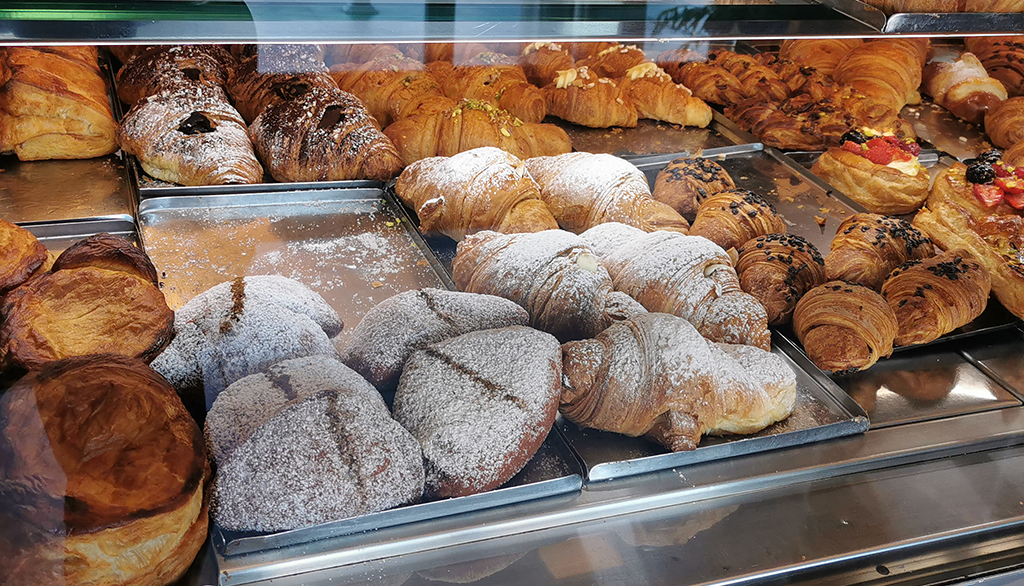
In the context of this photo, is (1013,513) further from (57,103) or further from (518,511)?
(57,103)

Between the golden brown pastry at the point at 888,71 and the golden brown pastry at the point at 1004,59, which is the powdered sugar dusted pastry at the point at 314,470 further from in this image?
the golden brown pastry at the point at 1004,59

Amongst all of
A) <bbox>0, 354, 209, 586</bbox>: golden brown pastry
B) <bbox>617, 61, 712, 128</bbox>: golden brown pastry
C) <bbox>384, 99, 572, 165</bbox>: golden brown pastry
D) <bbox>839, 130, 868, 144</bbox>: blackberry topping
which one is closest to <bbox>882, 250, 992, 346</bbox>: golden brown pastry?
<bbox>839, 130, 868, 144</bbox>: blackberry topping

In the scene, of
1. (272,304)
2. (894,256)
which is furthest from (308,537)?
(894,256)

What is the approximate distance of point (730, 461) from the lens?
171cm

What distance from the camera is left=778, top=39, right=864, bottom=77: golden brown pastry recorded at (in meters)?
3.69

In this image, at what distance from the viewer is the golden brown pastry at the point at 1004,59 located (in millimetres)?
3639

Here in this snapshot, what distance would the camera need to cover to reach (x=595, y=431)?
5.54 feet

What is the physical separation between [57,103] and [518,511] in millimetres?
1908

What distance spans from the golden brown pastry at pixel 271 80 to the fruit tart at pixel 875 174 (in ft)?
6.08

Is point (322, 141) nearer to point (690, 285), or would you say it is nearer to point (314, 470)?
point (690, 285)

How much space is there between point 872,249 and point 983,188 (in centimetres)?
67

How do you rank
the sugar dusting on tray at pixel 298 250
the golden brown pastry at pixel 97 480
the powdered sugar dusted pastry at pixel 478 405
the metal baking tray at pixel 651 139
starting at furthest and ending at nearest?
the metal baking tray at pixel 651 139, the sugar dusting on tray at pixel 298 250, the powdered sugar dusted pastry at pixel 478 405, the golden brown pastry at pixel 97 480

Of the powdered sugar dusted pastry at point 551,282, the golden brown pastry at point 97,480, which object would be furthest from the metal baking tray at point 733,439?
the golden brown pastry at point 97,480

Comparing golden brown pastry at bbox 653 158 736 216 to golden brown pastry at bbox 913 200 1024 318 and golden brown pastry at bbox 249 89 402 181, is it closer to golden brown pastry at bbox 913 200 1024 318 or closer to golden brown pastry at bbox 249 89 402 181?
golden brown pastry at bbox 913 200 1024 318
